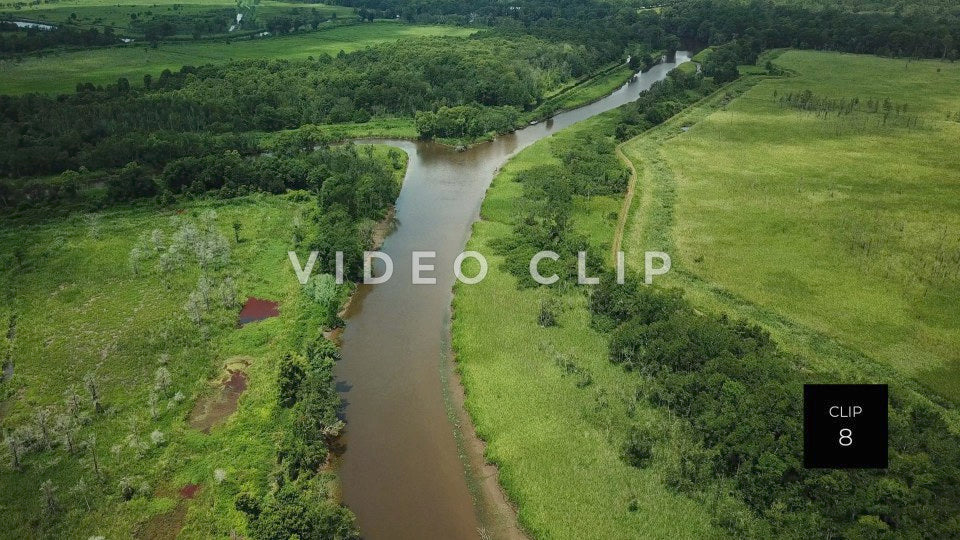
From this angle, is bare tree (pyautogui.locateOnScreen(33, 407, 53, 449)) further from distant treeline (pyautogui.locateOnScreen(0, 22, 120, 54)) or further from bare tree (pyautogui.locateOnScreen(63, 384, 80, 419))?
distant treeline (pyautogui.locateOnScreen(0, 22, 120, 54))

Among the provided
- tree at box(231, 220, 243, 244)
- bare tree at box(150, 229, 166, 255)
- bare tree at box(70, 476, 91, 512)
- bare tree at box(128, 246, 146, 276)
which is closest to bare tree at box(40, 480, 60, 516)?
bare tree at box(70, 476, 91, 512)

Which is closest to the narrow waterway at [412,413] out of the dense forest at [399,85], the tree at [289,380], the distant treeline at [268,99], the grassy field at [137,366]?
the grassy field at [137,366]

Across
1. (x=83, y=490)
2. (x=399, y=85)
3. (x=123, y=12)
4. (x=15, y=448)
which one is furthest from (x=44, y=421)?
(x=123, y=12)

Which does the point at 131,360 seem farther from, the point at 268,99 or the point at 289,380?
the point at 268,99

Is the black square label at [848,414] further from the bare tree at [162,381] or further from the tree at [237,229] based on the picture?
the tree at [237,229]

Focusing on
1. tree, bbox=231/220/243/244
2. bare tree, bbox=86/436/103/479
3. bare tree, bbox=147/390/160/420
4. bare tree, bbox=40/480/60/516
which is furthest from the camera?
tree, bbox=231/220/243/244

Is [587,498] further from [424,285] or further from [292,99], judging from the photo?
[292,99]
